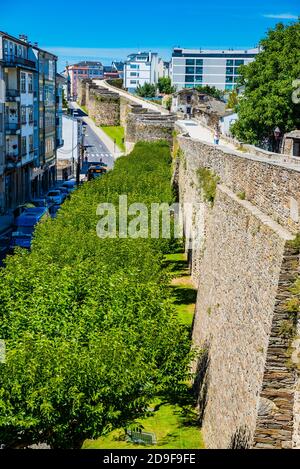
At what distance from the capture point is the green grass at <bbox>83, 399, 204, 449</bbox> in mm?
16703

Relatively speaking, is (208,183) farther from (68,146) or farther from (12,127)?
(68,146)

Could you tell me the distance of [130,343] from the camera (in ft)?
49.9

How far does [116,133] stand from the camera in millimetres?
97625

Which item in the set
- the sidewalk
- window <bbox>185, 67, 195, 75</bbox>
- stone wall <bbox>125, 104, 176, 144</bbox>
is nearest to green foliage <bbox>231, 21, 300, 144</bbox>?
stone wall <bbox>125, 104, 176, 144</bbox>

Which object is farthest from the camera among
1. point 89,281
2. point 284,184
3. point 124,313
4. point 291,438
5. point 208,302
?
point 208,302

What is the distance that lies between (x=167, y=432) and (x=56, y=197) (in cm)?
3940

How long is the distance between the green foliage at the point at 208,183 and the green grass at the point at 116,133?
206 ft

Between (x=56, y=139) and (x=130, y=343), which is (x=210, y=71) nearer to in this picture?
(x=56, y=139)

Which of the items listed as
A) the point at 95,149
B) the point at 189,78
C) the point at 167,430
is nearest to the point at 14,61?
the point at 95,149

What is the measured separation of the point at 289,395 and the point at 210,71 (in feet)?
611

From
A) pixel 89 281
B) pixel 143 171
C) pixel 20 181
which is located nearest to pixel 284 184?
pixel 89 281

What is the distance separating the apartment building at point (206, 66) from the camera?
618 feet

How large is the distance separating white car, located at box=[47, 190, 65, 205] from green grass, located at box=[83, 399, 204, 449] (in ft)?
117

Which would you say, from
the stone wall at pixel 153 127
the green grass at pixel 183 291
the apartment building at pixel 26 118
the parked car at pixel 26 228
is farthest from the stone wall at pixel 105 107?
the green grass at pixel 183 291
